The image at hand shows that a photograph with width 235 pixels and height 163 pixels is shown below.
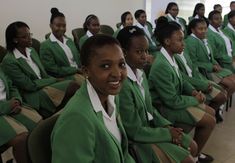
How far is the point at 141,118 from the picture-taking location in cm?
161

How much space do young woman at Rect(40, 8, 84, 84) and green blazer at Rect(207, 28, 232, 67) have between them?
1436 millimetres

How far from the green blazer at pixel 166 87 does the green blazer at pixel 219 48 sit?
4.42 ft

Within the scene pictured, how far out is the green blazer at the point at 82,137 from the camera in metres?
1.00

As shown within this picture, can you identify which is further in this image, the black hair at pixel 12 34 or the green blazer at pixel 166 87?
the black hair at pixel 12 34

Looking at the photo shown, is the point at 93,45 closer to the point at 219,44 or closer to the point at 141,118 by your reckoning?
the point at 141,118

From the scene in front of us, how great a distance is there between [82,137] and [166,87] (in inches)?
40.8

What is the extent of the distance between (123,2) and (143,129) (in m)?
3.93

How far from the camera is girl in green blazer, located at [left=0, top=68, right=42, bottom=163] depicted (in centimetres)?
174

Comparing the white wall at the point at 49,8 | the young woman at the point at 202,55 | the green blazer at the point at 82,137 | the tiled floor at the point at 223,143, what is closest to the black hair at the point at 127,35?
the green blazer at the point at 82,137

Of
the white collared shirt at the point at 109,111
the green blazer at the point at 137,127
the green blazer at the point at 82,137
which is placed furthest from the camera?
the green blazer at the point at 137,127

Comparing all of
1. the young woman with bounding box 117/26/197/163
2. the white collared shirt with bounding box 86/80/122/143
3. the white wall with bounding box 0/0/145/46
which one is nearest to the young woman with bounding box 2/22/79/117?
the young woman with bounding box 117/26/197/163

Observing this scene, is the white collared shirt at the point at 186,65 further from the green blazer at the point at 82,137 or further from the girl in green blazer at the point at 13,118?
the green blazer at the point at 82,137

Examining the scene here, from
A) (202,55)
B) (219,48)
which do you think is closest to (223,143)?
(202,55)

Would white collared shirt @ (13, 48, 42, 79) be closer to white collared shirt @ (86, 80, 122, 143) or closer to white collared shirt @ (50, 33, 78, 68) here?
white collared shirt @ (50, 33, 78, 68)
